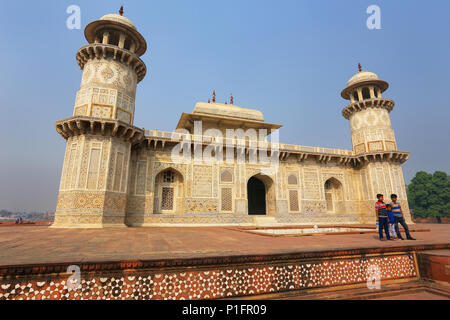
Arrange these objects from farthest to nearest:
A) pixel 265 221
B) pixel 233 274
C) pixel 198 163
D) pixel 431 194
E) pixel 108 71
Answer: pixel 431 194 < pixel 265 221 < pixel 198 163 < pixel 108 71 < pixel 233 274

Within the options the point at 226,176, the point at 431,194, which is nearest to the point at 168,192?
the point at 226,176

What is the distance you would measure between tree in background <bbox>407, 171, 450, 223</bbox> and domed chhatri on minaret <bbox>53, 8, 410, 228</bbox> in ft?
66.6

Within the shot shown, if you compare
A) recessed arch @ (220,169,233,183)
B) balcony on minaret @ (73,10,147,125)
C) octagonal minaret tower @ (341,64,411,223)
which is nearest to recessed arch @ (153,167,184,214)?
recessed arch @ (220,169,233,183)

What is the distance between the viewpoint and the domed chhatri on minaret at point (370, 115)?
16.9 m

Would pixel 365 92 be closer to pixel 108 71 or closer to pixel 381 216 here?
pixel 381 216

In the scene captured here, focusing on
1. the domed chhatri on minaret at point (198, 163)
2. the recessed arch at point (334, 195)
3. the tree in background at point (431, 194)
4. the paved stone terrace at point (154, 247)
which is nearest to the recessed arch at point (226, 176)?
the domed chhatri on minaret at point (198, 163)

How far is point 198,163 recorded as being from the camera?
47.1 feet

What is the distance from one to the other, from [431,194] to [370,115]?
78.2 feet

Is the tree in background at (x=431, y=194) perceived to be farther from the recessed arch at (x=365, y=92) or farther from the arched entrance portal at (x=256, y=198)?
the arched entrance portal at (x=256, y=198)

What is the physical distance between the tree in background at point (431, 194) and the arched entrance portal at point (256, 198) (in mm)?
24855

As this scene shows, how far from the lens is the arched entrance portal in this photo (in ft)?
61.2

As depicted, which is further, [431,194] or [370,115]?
[431,194]
